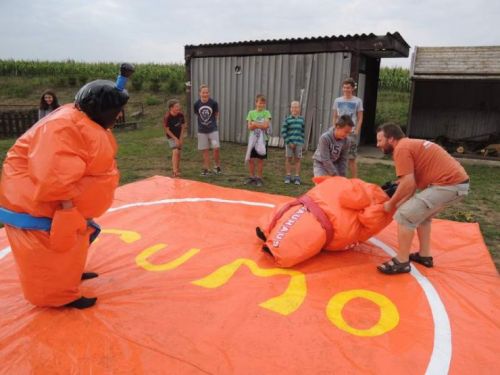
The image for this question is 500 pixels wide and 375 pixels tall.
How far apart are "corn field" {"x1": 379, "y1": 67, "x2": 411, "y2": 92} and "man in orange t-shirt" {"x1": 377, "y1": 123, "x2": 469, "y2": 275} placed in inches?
670

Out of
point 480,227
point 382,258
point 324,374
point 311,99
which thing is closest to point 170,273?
point 324,374

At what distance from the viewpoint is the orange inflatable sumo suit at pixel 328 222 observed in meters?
3.18

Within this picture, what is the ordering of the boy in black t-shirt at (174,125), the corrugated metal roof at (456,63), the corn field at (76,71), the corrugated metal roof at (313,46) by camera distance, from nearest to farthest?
the boy in black t-shirt at (174,125), the corrugated metal roof at (313,46), the corrugated metal roof at (456,63), the corn field at (76,71)

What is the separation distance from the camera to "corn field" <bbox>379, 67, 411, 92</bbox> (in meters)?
18.7

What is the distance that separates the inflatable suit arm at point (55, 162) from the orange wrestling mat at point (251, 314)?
851 millimetres

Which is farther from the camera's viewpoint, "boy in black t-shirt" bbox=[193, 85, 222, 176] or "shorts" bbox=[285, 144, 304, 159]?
"boy in black t-shirt" bbox=[193, 85, 222, 176]

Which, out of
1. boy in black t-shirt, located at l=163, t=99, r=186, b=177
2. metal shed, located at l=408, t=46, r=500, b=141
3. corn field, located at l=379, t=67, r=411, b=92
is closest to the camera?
boy in black t-shirt, located at l=163, t=99, r=186, b=177

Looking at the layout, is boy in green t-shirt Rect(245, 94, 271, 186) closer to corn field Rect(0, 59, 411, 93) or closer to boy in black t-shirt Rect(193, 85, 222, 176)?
boy in black t-shirt Rect(193, 85, 222, 176)

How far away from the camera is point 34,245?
233 cm

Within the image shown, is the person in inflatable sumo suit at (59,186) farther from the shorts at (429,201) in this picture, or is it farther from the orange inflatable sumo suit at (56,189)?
the shorts at (429,201)

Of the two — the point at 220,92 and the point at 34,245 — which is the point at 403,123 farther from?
the point at 34,245

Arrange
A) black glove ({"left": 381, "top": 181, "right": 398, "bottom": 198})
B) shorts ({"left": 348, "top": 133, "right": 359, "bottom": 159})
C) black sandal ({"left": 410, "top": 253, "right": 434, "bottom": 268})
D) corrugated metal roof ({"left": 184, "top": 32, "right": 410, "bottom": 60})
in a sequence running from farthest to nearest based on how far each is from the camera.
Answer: corrugated metal roof ({"left": 184, "top": 32, "right": 410, "bottom": 60}) < shorts ({"left": 348, "top": 133, "right": 359, "bottom": 159}) < black glove ({"left": 381, "top": 181, "right": 398, "bottom": 198}) < black sandal ({"left": 410, "top": 253, "right": 434, "bottom": 268})

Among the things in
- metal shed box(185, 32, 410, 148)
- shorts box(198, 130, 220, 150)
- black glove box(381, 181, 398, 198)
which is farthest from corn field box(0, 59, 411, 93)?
black glove box(381, 181, 398, 198)

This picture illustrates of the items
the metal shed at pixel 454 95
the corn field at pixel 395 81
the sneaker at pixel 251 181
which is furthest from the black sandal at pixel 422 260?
the corn field at pixel 395 81
